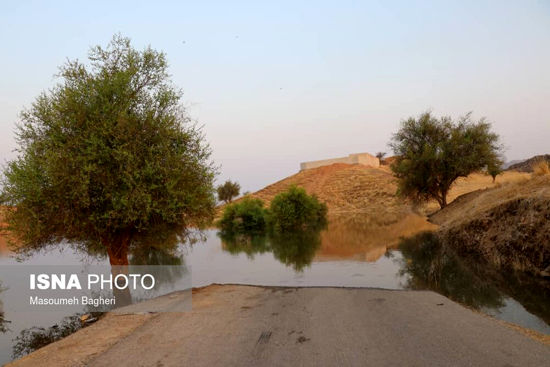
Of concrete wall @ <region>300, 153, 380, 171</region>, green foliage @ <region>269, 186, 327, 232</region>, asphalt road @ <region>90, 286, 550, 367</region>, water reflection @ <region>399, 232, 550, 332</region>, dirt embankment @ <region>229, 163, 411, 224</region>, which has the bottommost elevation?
water reflection @ <region>399, 232, 550, 332</region>

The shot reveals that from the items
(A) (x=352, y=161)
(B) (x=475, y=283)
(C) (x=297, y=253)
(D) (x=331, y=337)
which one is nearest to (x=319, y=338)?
(D) (x=331, y=337)

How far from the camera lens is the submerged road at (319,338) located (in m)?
5.93

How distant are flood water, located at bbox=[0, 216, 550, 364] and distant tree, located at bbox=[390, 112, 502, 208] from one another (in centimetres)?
1178

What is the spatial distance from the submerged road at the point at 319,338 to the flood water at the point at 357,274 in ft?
7.42

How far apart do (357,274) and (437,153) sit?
26401 millimetres

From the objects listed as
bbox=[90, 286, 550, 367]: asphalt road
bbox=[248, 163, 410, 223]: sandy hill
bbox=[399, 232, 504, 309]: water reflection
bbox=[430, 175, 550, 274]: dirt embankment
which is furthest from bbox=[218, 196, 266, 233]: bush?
bbox=[90, 286, 550, 367]: asphalt road

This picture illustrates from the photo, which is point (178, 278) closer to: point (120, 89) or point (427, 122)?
point (120, 89)

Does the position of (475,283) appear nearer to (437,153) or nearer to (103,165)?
(103,165)

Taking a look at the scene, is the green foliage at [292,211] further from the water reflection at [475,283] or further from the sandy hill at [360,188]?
the water reflection at [475,283]

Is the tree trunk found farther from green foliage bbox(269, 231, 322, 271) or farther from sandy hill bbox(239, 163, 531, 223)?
sandy hill bbox(239, 163, 531, 223)

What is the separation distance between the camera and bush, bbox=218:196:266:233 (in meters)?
53.8

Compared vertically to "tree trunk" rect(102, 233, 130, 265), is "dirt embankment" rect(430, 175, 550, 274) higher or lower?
lower

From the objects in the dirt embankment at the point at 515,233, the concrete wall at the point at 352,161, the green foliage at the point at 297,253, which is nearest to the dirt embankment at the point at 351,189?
the concrete wall at the point at 352,161

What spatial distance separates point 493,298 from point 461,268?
15.8 ft
